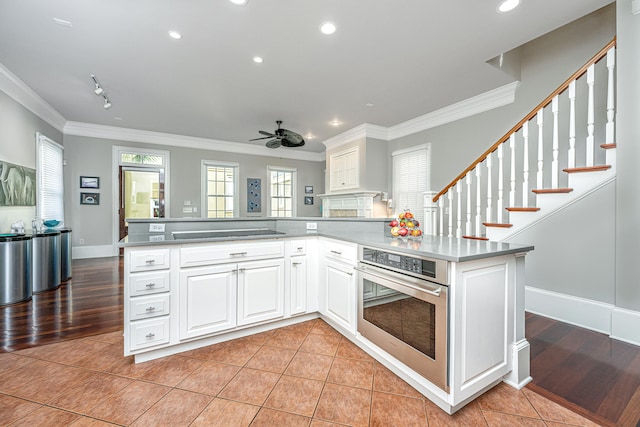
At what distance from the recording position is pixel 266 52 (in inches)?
116

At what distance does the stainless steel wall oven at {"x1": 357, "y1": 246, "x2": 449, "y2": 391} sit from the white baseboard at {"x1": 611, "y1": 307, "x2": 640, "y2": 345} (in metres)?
2.04

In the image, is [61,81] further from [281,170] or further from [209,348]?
[281,170]

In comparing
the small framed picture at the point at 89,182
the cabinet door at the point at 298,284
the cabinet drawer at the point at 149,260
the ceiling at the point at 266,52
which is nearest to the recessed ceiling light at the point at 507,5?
the ceiling at the point at 266,52

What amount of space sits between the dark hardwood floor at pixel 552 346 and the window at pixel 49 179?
6.27 feet

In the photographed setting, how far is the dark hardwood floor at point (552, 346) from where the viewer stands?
152 cm

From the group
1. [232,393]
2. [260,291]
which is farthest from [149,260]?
[232,393]

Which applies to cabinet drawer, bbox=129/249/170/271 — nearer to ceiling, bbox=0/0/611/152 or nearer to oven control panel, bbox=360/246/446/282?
oven control panel, bbox=360/246/446/282

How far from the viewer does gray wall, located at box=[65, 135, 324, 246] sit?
5.50 metres

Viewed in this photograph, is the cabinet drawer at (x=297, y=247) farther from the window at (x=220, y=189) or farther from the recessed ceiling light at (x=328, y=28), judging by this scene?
the window at (x=220, y=189)

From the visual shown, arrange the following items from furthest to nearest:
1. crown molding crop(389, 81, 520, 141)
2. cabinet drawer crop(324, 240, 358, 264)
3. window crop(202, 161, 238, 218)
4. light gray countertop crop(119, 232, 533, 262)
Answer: window crop(202, 161, 238, 218) < crown molding crop(389, 81, 520, 141) < cabinet drawer crop(324, 240, 358, 264) < light gray countertop crop(119, 232, 533, 262)

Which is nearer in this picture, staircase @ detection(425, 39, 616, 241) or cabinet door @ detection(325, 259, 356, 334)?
cabinet door @ detection(325, 259, 356, 334)

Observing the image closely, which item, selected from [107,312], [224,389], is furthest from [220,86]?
[224,389]

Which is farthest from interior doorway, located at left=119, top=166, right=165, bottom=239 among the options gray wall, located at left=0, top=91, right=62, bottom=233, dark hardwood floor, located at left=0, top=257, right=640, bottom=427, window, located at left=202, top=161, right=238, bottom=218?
dark hardwood floor, located at left=0, top=257, right=640, bottom=427

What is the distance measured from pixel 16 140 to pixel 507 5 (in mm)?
6169
